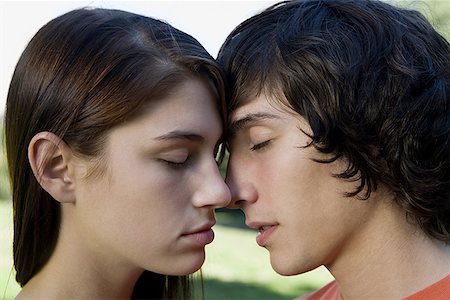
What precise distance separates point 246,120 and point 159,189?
0.37m

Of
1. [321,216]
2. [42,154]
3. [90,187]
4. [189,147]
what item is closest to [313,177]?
[321,216]

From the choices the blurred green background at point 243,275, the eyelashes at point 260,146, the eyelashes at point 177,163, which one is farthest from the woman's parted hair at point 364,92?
the blurred green background at point 243,275

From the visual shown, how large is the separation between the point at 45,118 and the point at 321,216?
91 centimetres

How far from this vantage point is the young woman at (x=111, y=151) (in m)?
2.33

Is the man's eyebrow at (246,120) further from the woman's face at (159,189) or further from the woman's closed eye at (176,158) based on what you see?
the woman's closed eye at (176,158)

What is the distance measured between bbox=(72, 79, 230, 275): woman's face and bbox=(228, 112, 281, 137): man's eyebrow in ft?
0.21

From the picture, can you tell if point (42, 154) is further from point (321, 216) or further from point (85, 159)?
point (321, 216)

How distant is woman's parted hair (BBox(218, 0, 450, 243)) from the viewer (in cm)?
247

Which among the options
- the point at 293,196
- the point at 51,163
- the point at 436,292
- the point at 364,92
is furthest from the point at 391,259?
the point at 51,163

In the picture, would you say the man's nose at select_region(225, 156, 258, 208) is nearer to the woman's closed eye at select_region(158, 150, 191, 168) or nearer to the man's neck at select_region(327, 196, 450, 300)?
the woman's closed eye at select_region(158, 150, 191, 168)

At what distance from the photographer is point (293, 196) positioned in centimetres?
242

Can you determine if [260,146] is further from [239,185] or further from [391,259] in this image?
[391,259]

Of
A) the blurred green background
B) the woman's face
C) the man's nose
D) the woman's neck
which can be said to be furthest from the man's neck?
the blurred green background

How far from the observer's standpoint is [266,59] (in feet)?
8.29
